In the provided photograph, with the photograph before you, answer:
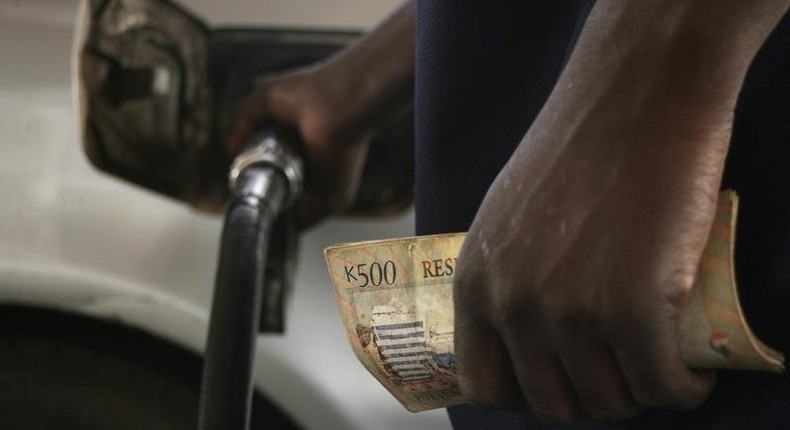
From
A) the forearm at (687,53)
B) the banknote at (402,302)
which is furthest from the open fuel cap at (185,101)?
the forearm at (687,53)

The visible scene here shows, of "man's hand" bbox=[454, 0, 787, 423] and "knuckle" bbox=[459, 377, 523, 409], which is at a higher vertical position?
"man's hand" bbox=[454, 0, 787, 423]

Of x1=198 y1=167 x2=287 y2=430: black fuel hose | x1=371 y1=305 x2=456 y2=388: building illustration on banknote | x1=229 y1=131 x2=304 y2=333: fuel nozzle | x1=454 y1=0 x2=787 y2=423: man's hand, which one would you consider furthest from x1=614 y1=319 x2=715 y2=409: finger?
x1=229 y1=131 x2=304 y2=333: fuel nozzle

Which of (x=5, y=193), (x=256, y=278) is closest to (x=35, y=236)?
(x=5, y=193)

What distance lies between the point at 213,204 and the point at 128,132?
102 millimetres

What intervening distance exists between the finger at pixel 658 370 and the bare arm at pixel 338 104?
21.9 inches

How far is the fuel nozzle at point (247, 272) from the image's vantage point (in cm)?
86

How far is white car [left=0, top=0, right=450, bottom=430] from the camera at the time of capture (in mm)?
1124

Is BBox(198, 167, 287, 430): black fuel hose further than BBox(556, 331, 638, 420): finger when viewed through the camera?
Yes

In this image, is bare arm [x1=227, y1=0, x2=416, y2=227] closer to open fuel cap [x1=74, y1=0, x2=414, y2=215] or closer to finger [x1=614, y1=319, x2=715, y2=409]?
open fuel cap [x1=74, y1=0, x2=414, y2=215]

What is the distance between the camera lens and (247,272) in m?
0.91

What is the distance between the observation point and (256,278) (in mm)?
911

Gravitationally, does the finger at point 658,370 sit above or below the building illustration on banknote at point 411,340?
below

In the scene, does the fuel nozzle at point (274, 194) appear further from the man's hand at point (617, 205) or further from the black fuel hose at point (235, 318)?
the man's hand at point (617, 205)

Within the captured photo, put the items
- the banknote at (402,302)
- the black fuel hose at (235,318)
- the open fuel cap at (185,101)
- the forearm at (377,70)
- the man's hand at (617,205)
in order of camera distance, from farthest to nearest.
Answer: the open fuel cap at (185,101), the forearm at (377,70), the black fuel hose at (235,318), the banknote at (402,302), the man's hand at (617,205)
